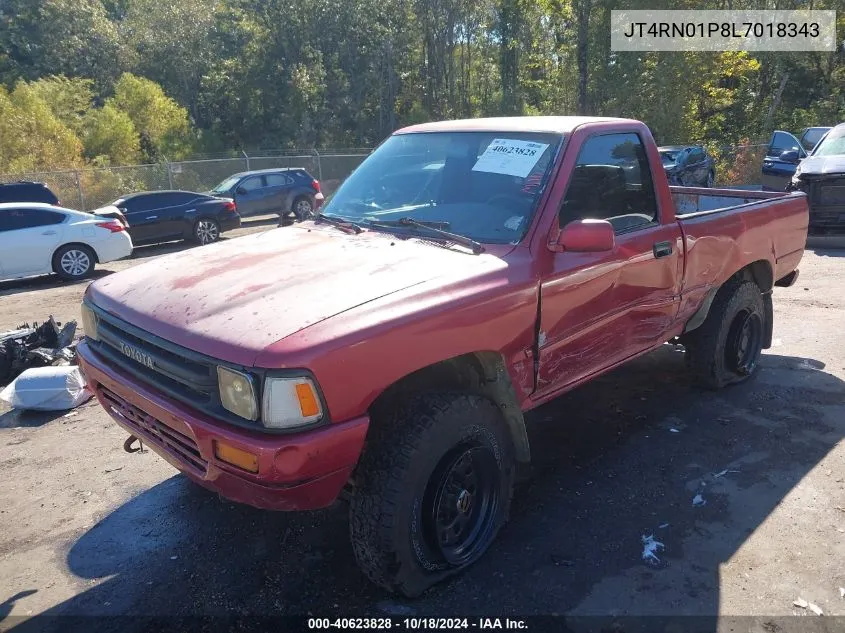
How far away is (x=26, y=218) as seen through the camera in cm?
1131

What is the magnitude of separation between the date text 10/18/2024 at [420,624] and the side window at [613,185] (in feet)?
6.34

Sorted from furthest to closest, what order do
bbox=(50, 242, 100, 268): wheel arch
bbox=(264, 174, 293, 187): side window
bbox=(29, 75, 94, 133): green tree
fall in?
bbox=(29, 75, 94, 133): green tree, bbox=(264, 174, 293, 187): side window, bbox=(50, 242, 100, 268): wheel arch

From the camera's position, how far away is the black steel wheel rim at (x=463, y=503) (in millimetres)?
2887

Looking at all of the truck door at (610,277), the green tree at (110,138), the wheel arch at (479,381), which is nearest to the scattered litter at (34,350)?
the wheel arch at (479,381)

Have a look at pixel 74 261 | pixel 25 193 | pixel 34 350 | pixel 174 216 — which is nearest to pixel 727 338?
pixel 34 350

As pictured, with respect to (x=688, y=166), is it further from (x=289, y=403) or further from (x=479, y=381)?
(x=289, y=403)

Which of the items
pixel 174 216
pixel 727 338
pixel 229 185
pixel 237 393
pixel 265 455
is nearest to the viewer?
pixel 265 455

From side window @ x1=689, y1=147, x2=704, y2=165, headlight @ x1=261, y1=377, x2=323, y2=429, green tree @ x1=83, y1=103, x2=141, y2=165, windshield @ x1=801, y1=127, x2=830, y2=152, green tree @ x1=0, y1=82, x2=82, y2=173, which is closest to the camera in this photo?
headlight @ x1=261, y1=377, x2=323, y2=429

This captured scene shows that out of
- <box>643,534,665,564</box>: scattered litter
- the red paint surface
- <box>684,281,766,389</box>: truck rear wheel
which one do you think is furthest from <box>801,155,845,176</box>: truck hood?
<box>643,534,665,564</box>: scattered litter

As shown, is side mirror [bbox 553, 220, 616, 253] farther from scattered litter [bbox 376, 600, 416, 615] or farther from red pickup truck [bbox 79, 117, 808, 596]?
scattered litter [bbox 376, 600, 416, 615]

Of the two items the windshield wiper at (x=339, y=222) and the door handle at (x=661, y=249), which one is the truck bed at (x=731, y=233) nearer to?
the door handle at (x=661, y=249)

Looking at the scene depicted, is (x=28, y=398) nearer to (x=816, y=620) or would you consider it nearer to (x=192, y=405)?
(x=192, y=405)

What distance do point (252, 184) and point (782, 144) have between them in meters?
14.0

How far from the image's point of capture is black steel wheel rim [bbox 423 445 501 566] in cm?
289
